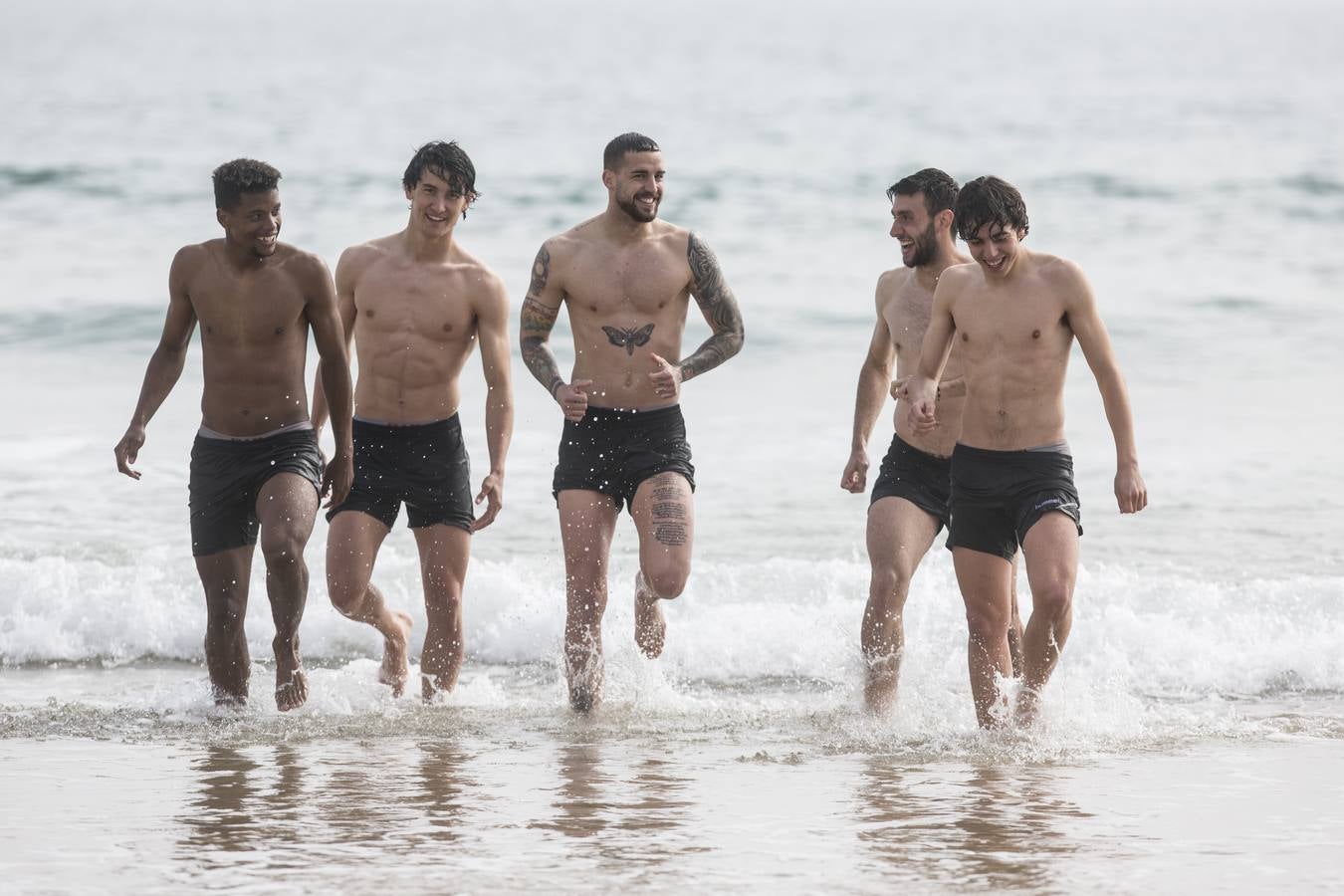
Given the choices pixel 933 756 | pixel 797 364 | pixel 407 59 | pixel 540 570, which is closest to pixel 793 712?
pixel 933 756

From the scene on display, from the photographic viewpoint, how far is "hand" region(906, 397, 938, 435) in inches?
229

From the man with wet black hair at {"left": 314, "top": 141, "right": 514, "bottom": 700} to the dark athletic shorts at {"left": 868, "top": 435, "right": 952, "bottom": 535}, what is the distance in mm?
1463

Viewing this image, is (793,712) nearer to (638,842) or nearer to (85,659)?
(638,842)

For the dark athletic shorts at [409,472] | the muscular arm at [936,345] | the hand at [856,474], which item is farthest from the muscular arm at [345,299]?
the muscular arm at [936,345]

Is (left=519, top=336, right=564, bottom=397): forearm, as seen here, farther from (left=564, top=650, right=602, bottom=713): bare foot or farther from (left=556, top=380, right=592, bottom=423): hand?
(left=564, top=650, right=602, bottom=713): bare foot

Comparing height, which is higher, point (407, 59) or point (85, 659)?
point (407, 59)

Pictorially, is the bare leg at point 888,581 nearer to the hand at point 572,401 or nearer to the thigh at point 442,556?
the hand at point 572,401

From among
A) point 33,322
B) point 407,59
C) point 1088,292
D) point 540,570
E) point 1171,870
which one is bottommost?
point 1171,870

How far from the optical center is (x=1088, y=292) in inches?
227

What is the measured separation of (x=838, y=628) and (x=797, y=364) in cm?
853

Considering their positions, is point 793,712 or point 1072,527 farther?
point 793,712

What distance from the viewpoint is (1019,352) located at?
19.1ft

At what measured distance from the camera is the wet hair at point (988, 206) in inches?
222

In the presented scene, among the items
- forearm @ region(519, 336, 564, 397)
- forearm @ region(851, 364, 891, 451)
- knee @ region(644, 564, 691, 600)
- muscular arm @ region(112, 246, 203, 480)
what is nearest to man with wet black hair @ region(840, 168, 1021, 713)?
forearm @ region(851, 364, 891, 451)
